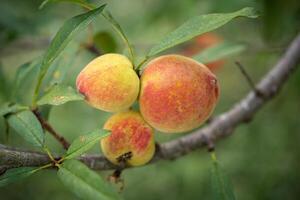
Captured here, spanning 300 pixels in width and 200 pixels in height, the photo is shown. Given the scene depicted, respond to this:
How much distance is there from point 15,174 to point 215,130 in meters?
0.63

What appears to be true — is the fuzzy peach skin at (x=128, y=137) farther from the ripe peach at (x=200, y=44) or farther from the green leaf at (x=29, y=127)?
the ripe peach at (x=200, y=44)

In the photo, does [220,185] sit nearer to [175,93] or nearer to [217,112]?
[175,93]

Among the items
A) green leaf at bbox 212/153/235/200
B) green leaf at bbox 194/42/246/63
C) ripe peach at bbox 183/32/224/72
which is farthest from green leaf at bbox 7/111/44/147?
ripe peach at bbox 183/32/224/72

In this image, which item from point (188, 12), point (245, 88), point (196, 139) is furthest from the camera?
point (245, 88)

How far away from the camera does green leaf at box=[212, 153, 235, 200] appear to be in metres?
0.99

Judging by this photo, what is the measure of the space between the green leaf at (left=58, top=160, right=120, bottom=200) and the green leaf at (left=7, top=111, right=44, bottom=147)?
114 mm

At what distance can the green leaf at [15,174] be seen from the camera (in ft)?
2.70

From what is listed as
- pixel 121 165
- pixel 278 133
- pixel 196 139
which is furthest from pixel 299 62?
pixel 121 165

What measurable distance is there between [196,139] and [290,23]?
30.1 inches

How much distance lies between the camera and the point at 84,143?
84cm

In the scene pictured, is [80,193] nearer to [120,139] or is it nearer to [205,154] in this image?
[120,139]

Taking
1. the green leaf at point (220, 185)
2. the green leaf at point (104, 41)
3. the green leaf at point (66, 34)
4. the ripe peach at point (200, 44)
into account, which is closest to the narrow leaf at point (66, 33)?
the green leaf at point (66, 34)

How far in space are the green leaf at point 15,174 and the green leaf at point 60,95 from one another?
13cm

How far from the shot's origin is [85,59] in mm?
1997
